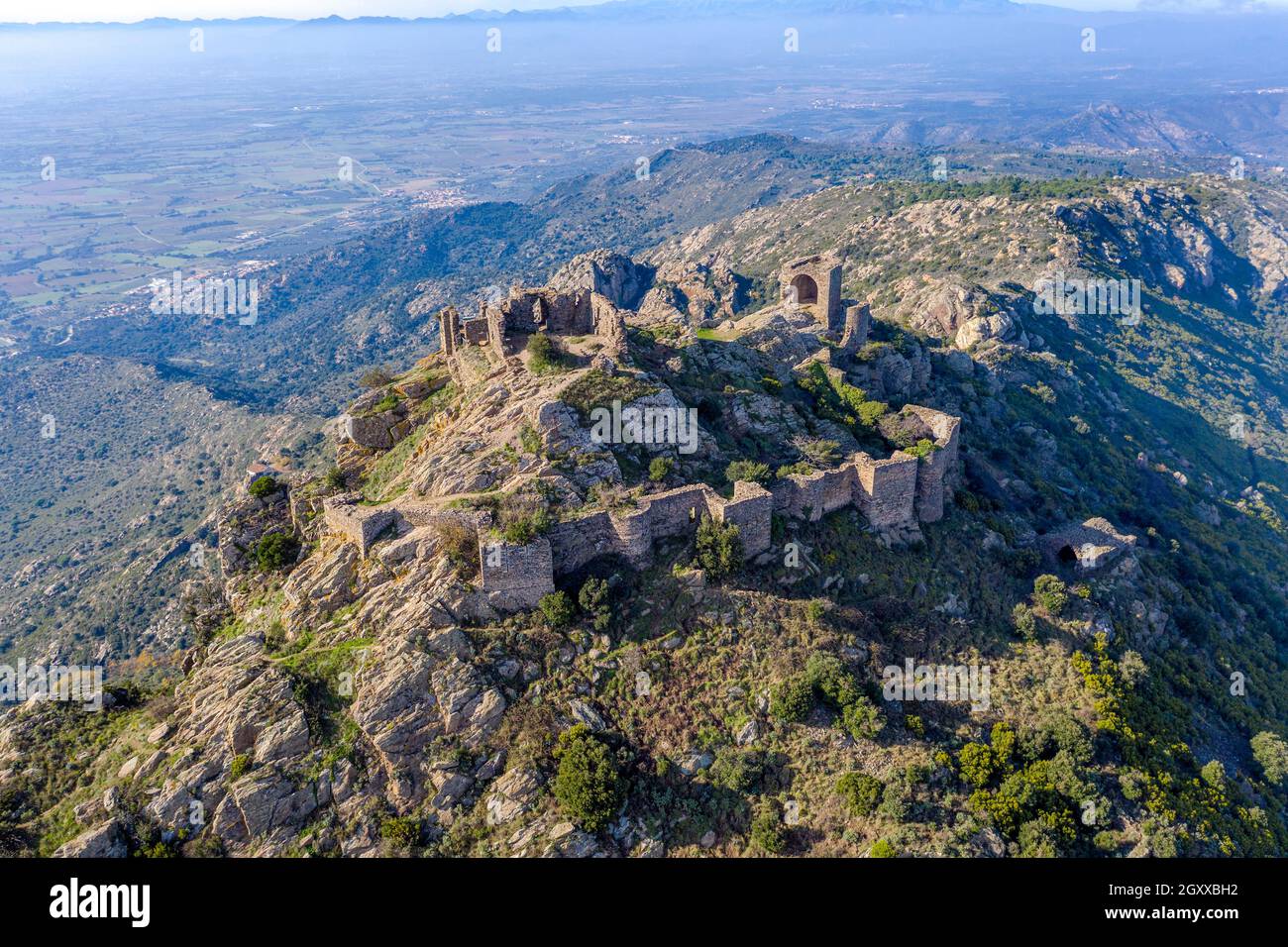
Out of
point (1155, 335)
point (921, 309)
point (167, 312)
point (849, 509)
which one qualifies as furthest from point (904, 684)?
point (167, 312)

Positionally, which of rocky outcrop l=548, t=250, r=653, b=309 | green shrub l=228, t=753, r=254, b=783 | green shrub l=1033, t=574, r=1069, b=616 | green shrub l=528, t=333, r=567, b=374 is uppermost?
rocky outcrop l=548, t=250, r=653, b=309

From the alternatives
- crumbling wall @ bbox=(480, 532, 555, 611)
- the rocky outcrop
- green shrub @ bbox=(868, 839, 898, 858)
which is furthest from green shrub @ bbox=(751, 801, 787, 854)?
the rocky outcrop

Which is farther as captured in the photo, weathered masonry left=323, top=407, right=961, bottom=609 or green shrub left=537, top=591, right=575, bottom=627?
weathered masonry left=323, top=407, right=961, bottom=609

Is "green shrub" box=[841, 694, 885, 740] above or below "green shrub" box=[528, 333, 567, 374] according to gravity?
below

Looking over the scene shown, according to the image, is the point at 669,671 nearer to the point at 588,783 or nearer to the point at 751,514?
the point at 588,783

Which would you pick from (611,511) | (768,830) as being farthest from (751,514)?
(768,830)

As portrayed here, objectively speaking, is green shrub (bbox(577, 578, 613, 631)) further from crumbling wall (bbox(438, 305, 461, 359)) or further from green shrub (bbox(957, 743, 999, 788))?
crumbling wall (bbox(438, 305, 461, 359))
